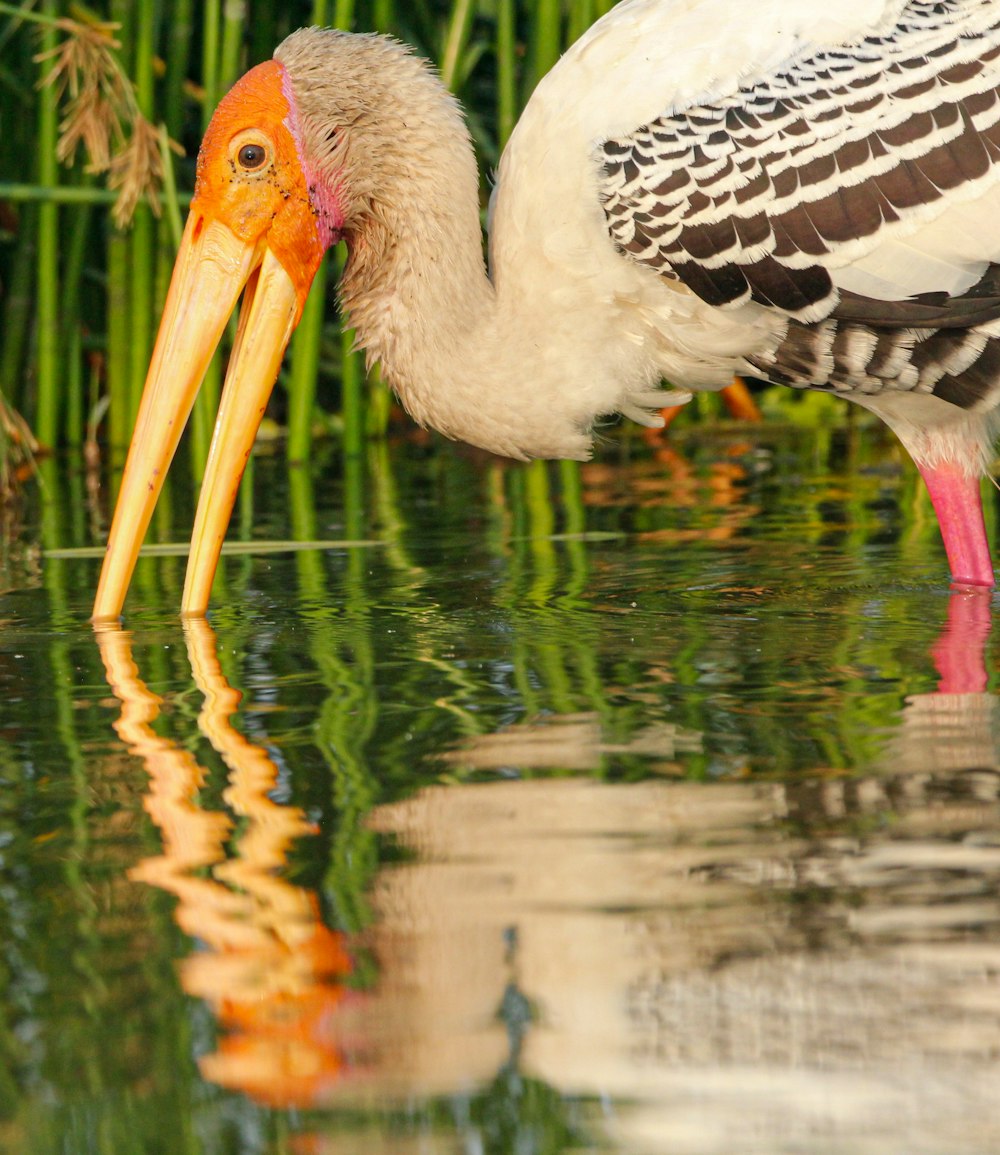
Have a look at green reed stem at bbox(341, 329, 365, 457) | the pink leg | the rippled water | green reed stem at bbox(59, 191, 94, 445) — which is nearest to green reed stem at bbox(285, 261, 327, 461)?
green reed stem at bbox(341, 329, 365, 457)

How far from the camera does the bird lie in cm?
541

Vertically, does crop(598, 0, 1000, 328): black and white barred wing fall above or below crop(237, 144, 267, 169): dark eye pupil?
below

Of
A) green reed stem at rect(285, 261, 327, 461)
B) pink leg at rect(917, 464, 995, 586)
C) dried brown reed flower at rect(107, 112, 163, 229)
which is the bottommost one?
pink leg at rect(917, 464, 995, 586)

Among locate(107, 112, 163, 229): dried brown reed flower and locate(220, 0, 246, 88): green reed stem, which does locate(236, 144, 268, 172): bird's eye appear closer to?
locate(107, 112, 163, 229): dried brown reed flower

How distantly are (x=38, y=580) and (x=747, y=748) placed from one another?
3.21m

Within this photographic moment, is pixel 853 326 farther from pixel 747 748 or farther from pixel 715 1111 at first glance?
pixel 715 1111

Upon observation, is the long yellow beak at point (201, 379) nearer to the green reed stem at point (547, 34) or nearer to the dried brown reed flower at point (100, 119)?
the dried brown reed flower at point (100, 119)

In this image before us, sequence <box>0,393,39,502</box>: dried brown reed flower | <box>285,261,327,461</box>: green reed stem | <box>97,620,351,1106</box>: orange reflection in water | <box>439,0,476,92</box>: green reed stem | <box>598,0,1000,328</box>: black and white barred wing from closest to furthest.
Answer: <box>97,620,351,1106</box>: orange reflection in water < <box>598,0,1000,328</box>: black and white barred wing < <box>0,393,39,502</box>: dried brown reed flower < <box>439,0,476,92</box>: green reed stem < <box>285,261,327,461</box>: green reed stem

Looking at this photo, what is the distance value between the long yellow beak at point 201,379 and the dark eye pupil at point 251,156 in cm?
19

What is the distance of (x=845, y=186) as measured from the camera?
541cm

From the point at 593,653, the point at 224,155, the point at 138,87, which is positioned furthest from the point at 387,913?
the point at 138,87

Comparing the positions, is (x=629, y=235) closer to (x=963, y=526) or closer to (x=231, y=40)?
(x=963, y=526)

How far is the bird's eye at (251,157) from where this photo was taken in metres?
5.80

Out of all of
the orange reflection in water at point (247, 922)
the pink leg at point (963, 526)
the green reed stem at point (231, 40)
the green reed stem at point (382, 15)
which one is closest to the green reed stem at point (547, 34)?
the green reed stem at point (382, 15)
